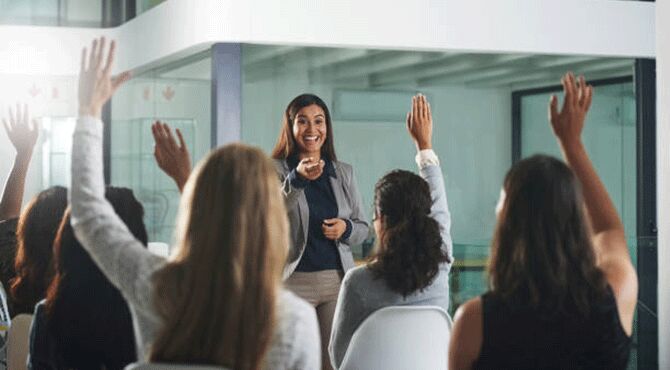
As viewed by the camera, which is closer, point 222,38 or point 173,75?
point 222,38

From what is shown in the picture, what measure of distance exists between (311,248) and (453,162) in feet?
13.7

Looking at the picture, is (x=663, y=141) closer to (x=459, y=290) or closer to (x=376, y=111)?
(x=459, y=290)

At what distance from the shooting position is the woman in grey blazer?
5.17 m

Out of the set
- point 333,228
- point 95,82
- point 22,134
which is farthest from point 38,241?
point 333,228

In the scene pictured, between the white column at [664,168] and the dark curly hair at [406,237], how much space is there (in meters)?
1.59

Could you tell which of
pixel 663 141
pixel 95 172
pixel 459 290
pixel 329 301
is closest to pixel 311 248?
pixel 329 301

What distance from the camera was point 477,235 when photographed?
923cm

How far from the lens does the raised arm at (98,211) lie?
250 centimetres

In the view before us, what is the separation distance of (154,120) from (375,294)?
275 inches

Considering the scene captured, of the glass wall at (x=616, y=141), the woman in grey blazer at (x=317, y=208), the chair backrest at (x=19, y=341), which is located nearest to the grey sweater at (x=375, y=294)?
the woman in grey blazer at (x=317, y=208)

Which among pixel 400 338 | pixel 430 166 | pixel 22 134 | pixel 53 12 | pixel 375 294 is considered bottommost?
pixel 400 338

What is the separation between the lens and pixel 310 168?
5.01 m

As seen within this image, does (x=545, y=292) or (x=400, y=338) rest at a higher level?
(x=545, y=292)

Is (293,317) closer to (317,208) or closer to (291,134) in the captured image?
(317,208)
